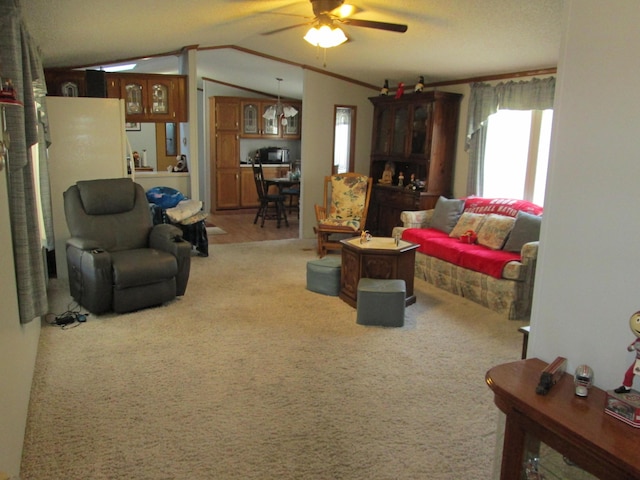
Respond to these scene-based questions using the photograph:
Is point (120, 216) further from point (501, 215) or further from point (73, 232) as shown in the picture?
point (501, 215)

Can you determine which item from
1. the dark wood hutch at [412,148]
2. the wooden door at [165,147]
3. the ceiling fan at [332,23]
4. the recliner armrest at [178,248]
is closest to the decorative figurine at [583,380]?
the ceiling fan at [332,23]

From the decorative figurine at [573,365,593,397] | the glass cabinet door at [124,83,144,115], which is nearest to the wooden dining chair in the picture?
the glass cabinet door at [124,83,144,115]

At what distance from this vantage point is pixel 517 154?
514cm

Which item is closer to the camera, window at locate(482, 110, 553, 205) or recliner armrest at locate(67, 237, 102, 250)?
recliner armrest at locate(67, 237, 102, 250)

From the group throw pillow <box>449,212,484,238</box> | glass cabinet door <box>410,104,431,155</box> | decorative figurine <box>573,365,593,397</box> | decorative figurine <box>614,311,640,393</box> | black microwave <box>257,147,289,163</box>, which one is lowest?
throw pillow <box>449,212,484,238</box>

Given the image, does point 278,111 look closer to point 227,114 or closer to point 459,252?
point 227,114

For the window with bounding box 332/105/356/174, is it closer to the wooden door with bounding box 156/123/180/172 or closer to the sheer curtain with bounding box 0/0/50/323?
the wooden door with bounding box 156/123/180/172

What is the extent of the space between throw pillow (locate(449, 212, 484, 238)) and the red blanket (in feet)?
0.29

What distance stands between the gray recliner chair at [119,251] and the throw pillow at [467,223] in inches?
102

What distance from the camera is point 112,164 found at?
4.94m

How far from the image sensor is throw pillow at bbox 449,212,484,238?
4.85m

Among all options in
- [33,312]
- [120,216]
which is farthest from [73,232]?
[33,312]

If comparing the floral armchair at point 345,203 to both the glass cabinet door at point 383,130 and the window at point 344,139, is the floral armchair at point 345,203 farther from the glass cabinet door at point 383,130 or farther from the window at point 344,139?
the window at point 344,139

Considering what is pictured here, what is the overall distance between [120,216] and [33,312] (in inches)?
75.8
